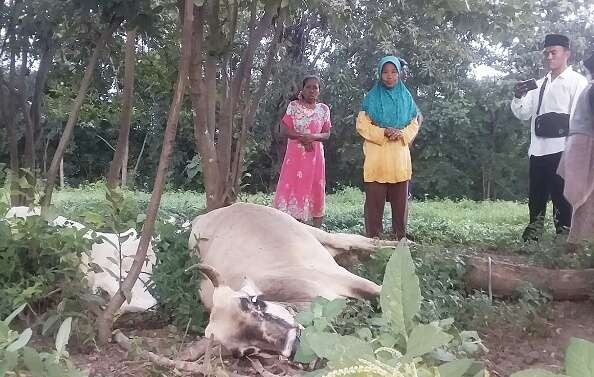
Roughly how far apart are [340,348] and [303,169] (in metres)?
4.79

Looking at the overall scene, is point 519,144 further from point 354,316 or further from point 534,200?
point 354,316

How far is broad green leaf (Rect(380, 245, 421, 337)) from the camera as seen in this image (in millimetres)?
906

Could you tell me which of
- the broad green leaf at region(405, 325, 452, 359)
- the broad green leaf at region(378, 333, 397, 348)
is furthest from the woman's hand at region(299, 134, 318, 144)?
the broad green leaf at region(405, 325, 452, 359)

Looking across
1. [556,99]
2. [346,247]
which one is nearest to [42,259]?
[346,247]

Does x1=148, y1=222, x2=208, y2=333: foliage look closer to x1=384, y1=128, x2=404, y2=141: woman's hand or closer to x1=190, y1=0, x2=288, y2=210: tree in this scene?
x1=190, y1=0, x2=288, y2=210: tree

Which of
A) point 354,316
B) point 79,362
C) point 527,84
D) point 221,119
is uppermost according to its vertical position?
point 527,84

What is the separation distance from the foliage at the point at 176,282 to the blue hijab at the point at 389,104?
230cm

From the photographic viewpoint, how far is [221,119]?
13.6 feet

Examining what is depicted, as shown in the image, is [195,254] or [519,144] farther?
[519,144]

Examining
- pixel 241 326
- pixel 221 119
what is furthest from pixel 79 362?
pixel 221 119

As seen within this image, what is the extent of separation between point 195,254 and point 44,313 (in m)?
0.63

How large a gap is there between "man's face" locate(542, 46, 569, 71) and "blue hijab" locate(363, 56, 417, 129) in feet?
3.53

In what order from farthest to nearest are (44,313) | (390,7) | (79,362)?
(390,7), (44,313), (79,362)

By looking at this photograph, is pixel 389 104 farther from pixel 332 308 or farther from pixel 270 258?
pixel 332 308
